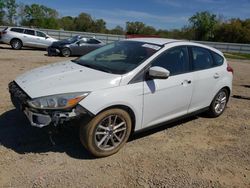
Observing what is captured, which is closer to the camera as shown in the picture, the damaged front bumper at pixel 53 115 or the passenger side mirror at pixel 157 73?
the damaged front bumper at pixel 53 115

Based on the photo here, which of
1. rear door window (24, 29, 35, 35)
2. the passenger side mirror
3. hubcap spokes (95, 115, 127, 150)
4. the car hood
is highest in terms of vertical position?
rear door window (24, 29, 35, 35)

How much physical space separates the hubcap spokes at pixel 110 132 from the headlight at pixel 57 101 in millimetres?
463

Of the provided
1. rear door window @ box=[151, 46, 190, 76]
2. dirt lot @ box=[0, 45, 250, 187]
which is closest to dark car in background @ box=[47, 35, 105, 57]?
dirt lot @ box=[0, 45, 250, 187]

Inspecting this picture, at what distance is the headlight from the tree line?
5448 centimetres

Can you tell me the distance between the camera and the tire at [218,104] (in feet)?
18.5

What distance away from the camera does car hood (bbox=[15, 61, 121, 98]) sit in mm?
3611

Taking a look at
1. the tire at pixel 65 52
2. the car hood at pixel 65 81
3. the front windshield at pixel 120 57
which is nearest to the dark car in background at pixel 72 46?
the tire at pixel 65 52

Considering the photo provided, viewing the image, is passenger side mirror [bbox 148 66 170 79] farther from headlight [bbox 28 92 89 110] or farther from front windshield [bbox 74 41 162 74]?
headlight [bbox 28 92 89 110]

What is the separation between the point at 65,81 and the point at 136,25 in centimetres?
6476

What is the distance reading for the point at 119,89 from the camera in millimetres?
3773

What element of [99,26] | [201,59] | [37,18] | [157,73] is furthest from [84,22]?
[157,73]

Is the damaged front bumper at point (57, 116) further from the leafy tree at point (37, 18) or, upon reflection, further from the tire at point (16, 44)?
the leafy tree at point (37, 18)

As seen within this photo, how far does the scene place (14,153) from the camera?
379 cm

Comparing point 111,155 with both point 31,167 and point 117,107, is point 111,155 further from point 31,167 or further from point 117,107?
point 31,167
